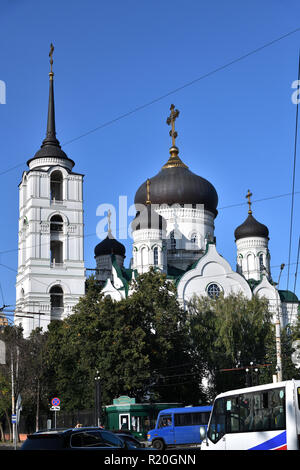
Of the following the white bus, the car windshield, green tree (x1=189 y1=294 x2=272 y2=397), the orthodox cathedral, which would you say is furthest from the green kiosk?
the car windshield

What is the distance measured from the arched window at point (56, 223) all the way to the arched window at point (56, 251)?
105cm

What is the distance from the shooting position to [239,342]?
138 ft

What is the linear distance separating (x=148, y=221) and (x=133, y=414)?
23.3 metres

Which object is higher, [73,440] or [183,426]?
[73,440]

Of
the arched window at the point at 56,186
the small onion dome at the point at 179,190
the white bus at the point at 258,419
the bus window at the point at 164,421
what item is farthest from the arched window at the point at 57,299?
the white bus at the point at 258,419

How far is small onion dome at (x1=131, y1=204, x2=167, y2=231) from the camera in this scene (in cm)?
5503

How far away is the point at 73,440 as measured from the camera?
38.1ft

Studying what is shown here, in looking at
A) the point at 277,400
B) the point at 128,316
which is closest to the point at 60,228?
the point at 128,316

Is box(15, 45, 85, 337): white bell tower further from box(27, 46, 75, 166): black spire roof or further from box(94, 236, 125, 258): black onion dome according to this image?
box(94, 236, 125, 258): black onion dome

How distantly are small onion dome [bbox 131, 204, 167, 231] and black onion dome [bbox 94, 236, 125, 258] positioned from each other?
9316 millimetres

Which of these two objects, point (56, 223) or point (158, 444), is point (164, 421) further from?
point (56, 223)

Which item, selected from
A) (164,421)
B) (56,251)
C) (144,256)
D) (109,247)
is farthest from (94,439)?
(109,247)

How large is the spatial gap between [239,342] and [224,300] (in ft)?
10.4

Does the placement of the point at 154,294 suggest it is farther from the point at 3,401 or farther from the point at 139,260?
the point at 139,260
